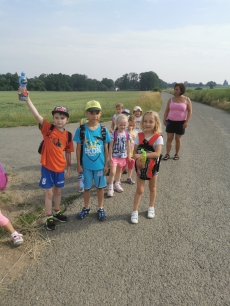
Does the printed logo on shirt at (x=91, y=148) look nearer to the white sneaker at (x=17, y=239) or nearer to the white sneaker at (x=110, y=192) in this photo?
the white sneaker at (x=110, y=192)

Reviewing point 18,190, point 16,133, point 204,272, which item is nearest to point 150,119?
point 204,272

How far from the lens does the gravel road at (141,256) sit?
2.11 meters

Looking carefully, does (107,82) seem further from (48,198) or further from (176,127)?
(48,198)

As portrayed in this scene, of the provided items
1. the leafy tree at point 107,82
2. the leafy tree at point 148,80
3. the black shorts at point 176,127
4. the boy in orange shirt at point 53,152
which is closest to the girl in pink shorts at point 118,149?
the boy in orange shirt at point 53,152

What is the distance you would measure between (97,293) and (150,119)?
6.97 feet

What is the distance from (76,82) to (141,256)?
99.8 metres

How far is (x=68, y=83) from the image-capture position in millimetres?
89062

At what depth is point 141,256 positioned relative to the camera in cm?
259

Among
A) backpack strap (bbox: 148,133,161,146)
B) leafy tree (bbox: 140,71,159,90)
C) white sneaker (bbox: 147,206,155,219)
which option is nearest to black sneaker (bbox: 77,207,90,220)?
white sneaker (bbox: 147,206,155,219)

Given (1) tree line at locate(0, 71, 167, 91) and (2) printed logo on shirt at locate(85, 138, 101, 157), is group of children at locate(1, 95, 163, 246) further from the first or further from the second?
(1) tree line at locate(0, 71, 167, 91)

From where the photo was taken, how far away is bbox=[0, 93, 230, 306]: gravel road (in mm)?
2105

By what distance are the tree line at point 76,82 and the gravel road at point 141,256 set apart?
46.4 m

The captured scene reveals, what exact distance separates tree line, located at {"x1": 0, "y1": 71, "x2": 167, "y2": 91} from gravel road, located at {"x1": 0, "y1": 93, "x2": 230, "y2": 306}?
152 ft

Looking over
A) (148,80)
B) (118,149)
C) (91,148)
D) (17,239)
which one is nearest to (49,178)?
(91,148)
